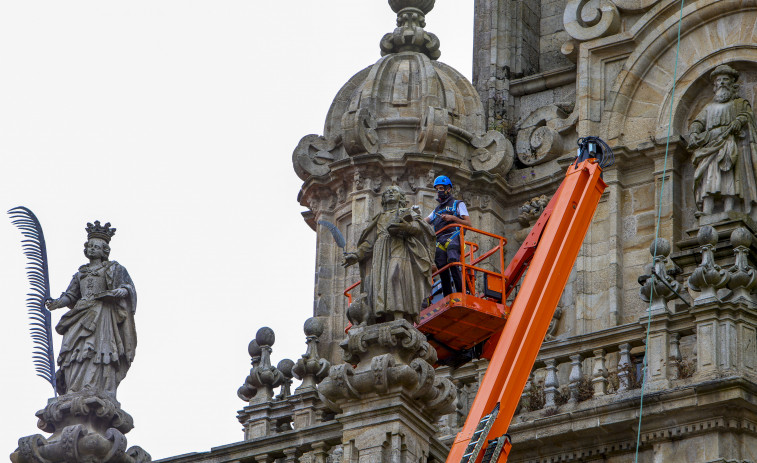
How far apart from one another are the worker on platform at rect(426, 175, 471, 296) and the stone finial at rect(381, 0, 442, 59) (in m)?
4.54

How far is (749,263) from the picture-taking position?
1173 inches

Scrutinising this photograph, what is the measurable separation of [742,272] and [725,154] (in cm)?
320

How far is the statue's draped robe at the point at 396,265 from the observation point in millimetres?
27156

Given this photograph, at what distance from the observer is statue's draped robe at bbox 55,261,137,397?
100 feet

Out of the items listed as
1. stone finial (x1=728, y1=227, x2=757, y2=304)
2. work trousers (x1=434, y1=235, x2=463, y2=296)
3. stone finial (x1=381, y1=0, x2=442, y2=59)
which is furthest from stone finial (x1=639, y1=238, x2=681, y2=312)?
stone finial (x1=381, y1=0, x2=442, y2=59)

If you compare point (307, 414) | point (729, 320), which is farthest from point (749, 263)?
point (307, 414)

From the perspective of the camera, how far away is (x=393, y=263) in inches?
1077

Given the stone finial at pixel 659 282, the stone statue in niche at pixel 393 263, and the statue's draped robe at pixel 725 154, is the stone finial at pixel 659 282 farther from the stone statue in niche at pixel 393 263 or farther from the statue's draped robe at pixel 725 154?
the stone statue in niche at pixel 393 263

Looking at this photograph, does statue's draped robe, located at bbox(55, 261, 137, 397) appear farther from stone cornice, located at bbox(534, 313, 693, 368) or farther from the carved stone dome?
stone cornice, located at bbox(534, 313, 693, 368)

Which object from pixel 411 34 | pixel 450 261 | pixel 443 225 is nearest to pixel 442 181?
pixel 443 225

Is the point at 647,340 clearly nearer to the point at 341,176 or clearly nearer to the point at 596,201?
the point at 596,201

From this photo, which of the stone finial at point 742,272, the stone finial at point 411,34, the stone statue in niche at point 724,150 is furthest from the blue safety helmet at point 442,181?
the stone finial at point 411,34

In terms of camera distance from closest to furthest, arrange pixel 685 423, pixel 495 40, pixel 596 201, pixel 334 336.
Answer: pixel 685 423
pixel 596 201
pixel 334 336
pixel 495 40

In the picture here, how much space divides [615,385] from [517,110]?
24.0ft
